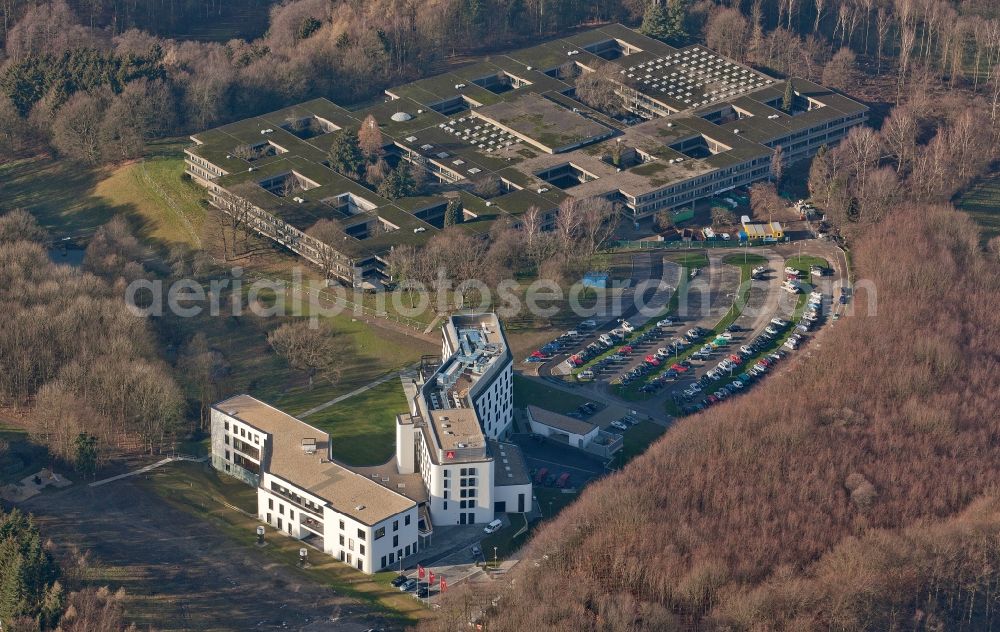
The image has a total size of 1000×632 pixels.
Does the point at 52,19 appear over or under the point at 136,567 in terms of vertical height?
over

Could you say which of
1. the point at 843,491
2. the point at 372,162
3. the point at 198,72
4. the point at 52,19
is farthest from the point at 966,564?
the point at 52,19

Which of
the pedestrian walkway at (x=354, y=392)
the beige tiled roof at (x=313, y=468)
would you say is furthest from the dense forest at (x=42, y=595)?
the pedestrian walkway at (x=354, y=392)

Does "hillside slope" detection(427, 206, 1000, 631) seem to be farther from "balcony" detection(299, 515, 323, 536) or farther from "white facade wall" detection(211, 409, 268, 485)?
"white facade wall" detection(211, 409, 268, 485)

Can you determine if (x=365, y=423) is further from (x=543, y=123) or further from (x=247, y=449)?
(x=543, y=123)

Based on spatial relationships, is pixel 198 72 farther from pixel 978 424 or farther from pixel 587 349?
pixel 978 424

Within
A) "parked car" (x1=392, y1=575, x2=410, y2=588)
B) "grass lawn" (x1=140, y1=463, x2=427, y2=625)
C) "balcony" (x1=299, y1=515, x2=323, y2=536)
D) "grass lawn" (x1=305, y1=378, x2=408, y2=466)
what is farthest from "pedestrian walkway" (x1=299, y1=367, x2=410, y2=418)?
"parked car" (x1=392, y1=575, x2=410, y2=588)

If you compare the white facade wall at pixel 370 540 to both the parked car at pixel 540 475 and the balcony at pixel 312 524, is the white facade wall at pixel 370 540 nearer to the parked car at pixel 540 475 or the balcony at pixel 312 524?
the balcony at pixel 312 524

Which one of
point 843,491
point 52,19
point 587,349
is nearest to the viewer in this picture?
point 843,491
